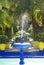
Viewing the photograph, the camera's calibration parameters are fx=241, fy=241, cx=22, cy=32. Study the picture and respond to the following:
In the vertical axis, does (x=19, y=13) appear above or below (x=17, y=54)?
above

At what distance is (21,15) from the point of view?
748 inches

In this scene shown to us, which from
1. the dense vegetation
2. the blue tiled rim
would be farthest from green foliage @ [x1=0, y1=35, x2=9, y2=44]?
the blue tiled rim

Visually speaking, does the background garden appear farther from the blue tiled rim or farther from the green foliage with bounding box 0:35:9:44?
the blue tiled rim

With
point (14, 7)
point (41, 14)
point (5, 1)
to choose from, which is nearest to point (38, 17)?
point (41, 14)

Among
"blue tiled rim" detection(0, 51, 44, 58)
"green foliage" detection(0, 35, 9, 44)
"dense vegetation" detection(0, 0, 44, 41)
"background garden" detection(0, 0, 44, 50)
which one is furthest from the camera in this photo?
"dense vegetation" detection(0, 0, 44, 41)

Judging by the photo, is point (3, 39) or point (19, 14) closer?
point (3, 39)

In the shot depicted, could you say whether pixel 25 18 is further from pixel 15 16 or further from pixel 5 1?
pixel 5 1

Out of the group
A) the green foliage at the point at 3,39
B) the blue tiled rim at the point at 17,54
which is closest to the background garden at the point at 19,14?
the green foliage at the point at 3,39

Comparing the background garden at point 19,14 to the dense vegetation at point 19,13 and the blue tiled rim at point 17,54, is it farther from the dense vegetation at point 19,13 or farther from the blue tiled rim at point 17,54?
the blue tiled rim at point 17,54

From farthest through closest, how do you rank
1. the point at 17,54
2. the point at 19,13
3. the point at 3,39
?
the point at 19,13
the point at 3,39
the point at 17,54

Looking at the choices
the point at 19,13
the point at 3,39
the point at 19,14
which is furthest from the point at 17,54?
the point at 19,14

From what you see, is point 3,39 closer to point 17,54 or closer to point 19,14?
point 19,14

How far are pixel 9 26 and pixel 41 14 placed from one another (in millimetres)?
2618

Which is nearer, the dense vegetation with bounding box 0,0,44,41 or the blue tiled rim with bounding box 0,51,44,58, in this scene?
the blue tiled rim with bounding box 0,51,44,58
